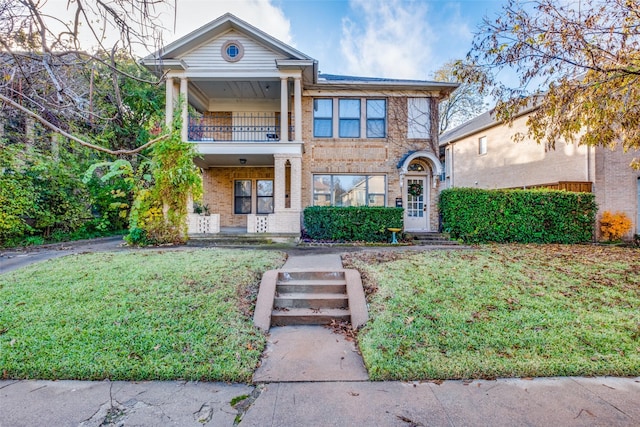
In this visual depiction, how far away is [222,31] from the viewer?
469 inches

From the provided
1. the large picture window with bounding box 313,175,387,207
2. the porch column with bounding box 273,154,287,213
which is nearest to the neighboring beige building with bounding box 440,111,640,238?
the large picture window with bounding box 313,175,387,207

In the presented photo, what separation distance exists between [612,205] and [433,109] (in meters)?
7.51

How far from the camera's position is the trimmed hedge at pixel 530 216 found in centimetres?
1058

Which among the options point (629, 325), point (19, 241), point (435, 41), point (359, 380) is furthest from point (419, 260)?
point (19, 241)

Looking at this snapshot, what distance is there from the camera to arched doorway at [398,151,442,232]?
1280cm

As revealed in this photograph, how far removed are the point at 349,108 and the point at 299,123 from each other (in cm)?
241

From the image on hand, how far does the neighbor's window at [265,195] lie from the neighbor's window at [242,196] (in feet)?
1.56

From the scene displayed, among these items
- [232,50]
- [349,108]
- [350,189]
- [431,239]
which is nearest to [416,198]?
[431,239]

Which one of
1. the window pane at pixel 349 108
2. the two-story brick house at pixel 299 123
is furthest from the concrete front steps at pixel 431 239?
the window pane at pixel 349 108

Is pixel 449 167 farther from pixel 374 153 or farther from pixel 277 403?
pixel 277 403

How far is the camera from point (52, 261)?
7211 millimetres

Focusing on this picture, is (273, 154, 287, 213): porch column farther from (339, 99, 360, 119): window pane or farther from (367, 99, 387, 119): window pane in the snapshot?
(367, 99, 387, 119): window pane

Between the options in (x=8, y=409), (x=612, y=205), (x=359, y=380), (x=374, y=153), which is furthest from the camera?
(x=374, y=153)

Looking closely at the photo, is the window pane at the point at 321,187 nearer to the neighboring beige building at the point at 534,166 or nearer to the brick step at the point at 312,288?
the neighboring beige building at the point at 534,166
